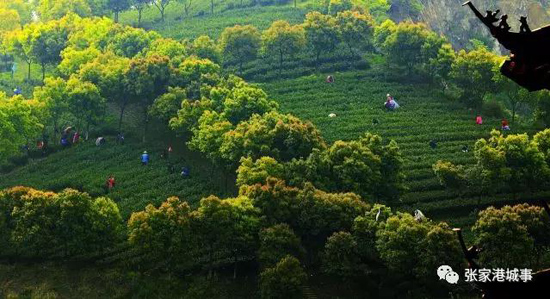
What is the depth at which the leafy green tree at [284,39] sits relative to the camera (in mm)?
73438

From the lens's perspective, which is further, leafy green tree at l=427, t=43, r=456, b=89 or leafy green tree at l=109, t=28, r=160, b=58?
leafy green tree at l=109, t=28, r=160, b=58

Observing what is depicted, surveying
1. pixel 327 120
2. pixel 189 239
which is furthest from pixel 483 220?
pixel 327 120

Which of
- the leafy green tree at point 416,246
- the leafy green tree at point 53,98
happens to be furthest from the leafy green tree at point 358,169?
the leafy green tree at point 53,98

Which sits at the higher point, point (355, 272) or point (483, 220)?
point (483, 220)

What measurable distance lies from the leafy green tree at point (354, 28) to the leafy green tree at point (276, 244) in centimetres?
3967

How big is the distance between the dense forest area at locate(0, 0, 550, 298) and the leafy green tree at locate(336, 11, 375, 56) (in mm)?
198

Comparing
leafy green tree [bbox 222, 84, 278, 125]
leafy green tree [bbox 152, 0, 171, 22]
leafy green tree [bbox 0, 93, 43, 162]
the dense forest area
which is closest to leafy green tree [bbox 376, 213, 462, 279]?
the dense forest area

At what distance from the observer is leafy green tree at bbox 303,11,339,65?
74.7m

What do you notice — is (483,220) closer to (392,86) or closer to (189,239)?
(189,239)

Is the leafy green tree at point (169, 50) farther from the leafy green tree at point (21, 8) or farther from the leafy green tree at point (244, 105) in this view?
the leafy green tree at point (21, 8)

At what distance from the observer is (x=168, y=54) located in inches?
2746

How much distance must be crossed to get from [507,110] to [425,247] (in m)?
37.6

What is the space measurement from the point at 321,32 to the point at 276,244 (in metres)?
39.7

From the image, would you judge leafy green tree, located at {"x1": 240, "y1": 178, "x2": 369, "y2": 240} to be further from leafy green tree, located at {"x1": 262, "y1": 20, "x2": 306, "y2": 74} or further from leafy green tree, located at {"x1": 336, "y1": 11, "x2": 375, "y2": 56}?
leafy green tree, located at {"x1": 336, "y1": 11, "x2": 375, "y2": 56}
